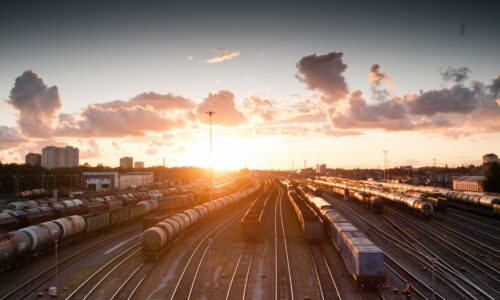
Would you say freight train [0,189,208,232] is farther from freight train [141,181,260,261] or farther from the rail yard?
freight train [141,181,260,261]

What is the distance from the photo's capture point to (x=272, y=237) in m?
46.1

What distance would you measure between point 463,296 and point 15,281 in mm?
33399

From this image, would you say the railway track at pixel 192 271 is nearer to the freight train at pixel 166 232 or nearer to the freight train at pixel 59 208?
the freight train at pixel 166 232

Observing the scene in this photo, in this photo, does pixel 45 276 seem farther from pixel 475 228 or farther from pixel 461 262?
pixel 475 228

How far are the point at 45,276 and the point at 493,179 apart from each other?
100109 mm

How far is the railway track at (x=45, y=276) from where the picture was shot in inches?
1027

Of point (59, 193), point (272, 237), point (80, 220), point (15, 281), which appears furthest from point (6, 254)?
point (59, 193)

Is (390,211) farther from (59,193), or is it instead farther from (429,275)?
(59,193)

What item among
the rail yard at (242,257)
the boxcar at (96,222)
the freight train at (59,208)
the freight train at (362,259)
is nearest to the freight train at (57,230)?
the boxcar at (96,222)

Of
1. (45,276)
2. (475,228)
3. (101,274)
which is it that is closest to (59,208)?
(45,276)

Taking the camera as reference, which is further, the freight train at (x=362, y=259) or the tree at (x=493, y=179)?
the tree at (x=493, y=179)

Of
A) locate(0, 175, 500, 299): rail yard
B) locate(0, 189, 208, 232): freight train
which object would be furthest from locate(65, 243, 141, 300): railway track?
Answer: locate(0, 189, 208, 232): freight train

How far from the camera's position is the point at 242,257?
36031 mm

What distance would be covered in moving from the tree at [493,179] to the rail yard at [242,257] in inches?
1620
